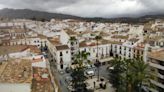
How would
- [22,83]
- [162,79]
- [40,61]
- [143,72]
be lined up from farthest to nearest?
[40,61] < [162,79] < [143,72] < [22,83]

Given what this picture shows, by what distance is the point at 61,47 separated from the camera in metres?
72.6

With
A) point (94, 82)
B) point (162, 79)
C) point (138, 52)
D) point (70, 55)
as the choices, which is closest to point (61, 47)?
point (70, 55)

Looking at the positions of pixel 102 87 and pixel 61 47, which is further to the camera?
pixel 61 47

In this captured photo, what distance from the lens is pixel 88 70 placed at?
231 feet

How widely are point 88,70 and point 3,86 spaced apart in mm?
40197

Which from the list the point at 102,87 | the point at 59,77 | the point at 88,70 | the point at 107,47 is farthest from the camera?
the point at 107,47

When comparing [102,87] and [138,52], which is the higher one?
[138,52]

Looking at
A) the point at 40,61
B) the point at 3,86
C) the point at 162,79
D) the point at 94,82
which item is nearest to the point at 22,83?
the point at 3,86

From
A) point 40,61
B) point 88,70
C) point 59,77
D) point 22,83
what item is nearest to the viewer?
point 22,83

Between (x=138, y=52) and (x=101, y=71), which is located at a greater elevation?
(x=138, y=52)

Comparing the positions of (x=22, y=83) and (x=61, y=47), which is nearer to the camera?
(x=22, y=83)

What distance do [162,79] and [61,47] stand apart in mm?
35268

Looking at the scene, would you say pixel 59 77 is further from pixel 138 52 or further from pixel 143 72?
pixel 143 72

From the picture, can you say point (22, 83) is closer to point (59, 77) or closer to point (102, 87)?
point (102, 87)
